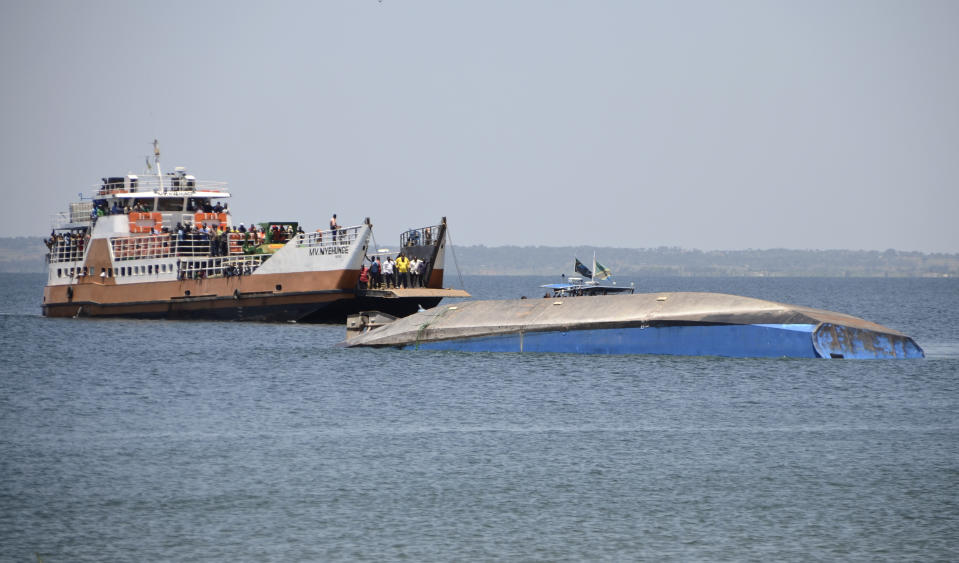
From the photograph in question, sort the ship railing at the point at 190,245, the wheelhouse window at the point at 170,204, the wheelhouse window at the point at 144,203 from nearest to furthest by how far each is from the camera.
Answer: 1. the ship railing at the point at 190,245
2. the wheelhouse window at the point at 144,203
3. the wheelhouse window at the point at 170,204

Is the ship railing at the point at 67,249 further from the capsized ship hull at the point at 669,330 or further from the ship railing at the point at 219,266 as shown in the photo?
the capsized ship hull at the point at 669,330

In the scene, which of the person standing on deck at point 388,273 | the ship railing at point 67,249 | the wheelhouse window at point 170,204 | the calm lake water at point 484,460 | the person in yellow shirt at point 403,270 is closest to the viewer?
the calm lake water at point 484,460

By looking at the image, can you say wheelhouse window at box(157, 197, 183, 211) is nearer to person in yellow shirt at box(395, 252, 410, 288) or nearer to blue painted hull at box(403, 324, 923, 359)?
person in yellow shirt at box(395, 252, 410, 288)

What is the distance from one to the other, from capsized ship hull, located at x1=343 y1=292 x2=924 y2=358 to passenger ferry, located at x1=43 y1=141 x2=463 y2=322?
1091 cm

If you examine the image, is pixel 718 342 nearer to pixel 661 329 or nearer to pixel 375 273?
pixel 661 329

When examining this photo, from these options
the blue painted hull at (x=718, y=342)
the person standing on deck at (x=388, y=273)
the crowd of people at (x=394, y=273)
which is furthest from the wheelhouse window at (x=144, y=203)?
the blue painted hull at (x=718, y=342)

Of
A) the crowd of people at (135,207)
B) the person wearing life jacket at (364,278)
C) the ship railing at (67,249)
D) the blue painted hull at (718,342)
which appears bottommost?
the blue painted hull at (718,342)

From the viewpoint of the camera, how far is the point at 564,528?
666 inches

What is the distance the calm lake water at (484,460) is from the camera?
53.3 feet

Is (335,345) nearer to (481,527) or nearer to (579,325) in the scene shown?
(579,325)

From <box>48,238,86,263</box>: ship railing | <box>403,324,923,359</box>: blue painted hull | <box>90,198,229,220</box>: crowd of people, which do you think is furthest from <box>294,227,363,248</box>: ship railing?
<box>403,324,923,359</box>: blue painted hull

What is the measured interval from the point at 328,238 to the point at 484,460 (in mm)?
32401

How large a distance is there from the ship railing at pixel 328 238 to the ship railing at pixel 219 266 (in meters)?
2.12

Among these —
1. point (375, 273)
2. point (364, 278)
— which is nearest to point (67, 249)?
point (364, 278)
